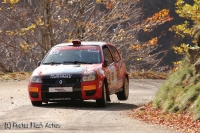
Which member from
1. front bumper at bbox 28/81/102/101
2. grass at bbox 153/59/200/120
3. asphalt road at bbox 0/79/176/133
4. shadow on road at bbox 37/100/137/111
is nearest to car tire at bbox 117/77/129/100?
asphalt road at bbox 0/79/176/133

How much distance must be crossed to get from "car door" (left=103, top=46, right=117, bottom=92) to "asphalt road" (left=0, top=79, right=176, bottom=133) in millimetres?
524

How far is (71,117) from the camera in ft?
44.5

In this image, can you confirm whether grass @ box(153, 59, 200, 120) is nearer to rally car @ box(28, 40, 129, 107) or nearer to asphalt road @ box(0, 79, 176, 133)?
asphalt road @ box(0, 79, 176, 133)

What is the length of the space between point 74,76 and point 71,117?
80.5 inches

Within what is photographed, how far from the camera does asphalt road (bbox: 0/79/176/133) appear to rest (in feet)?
38.5

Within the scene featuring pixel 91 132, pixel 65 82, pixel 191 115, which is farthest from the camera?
pixel 65 82

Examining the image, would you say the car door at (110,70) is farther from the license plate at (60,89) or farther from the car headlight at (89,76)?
the license plate at (60,89)

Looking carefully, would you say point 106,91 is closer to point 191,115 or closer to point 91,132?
point 191,115

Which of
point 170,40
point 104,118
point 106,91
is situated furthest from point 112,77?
point 170,40

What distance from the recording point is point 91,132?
11.3 m

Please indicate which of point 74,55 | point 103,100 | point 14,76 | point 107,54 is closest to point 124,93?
point 107,54

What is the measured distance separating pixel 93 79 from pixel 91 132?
4.33 meters

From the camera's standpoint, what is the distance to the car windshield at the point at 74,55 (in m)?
16.5

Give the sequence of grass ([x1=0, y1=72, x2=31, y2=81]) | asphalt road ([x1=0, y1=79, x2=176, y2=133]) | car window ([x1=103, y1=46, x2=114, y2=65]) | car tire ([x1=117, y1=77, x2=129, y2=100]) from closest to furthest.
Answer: asphalt road ([x1=0, y1=79, x2=176, y2=133]) < car window ([x1=103, y1=46, x2=114, y2=65]) < car tire ([x1=117, y1=77, x2=129, y2=100]) < grass ([x1=0, y1=72, x2=31, y2=81])
